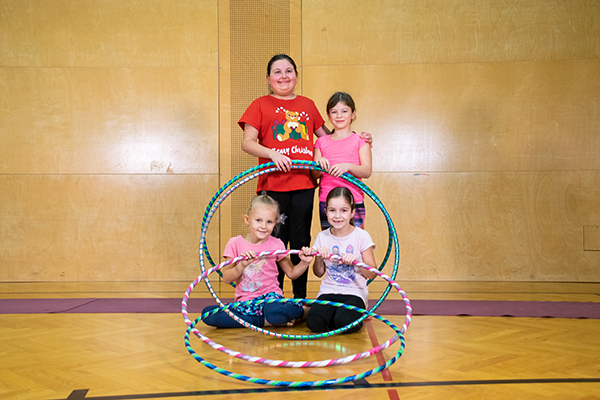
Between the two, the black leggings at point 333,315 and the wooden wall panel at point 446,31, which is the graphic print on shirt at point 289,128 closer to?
the black leggings at point 333,315

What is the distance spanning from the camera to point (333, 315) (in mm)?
3305

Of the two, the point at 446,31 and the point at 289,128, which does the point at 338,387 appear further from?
the point at 446,31

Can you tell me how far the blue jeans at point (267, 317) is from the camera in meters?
3.41

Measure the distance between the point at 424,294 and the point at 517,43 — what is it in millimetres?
3504

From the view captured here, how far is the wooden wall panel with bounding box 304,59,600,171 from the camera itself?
6.05 meters

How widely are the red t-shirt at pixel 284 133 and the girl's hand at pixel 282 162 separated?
29cm

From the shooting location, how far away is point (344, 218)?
337cm

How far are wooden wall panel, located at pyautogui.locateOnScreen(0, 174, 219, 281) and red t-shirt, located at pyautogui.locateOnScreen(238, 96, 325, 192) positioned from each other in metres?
2.76

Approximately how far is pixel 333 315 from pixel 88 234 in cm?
421

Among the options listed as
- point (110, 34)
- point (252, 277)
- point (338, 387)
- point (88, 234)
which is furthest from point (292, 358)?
point (110, 34)

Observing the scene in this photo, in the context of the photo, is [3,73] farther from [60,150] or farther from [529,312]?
[529,312]

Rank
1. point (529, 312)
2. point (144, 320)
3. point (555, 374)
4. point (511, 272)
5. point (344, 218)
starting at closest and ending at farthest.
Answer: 1. point (555, 374)
2. point (344, 218)
3. point (144, 320)
4. point (529, 312)
5. point (511, 272)

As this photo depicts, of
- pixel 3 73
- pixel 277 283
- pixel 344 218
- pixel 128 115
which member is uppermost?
pixel 3 73

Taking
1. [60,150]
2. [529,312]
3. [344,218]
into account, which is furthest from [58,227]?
[529,312]
